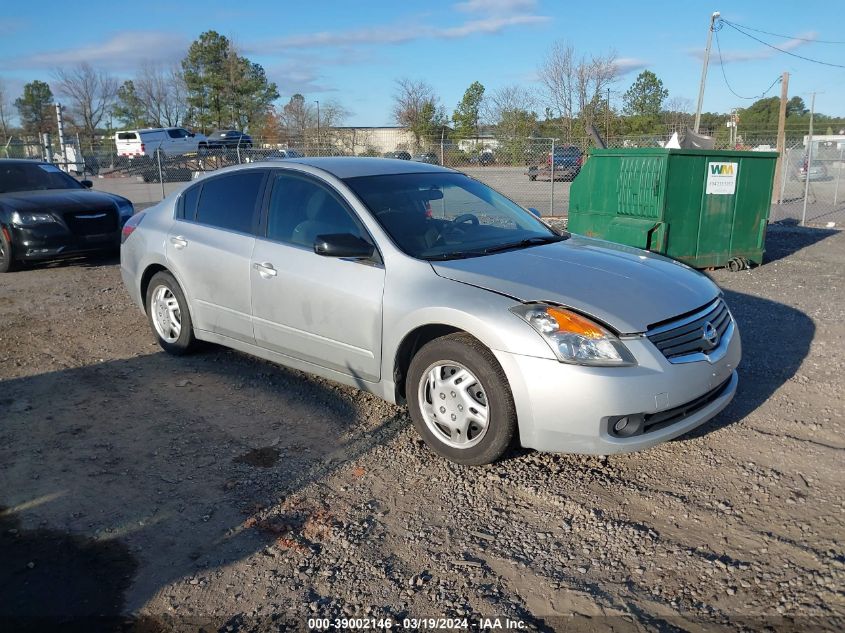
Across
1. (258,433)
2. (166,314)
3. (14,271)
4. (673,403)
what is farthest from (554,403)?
(14,271)

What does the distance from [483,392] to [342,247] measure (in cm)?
125

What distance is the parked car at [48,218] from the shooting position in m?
10.0

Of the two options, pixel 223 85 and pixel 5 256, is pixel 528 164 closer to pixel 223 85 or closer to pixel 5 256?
pixel 5 256

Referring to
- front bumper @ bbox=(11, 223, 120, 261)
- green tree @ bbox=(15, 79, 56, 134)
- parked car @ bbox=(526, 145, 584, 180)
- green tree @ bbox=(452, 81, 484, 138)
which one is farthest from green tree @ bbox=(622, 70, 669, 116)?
green tree @ bbox=(15, 79, 56, 134)

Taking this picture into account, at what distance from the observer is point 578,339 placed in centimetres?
361

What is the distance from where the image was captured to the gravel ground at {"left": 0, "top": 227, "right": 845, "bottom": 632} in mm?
2885

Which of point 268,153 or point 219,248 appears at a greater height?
point 268,153

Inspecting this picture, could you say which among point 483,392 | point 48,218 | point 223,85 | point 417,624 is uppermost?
point 223,85

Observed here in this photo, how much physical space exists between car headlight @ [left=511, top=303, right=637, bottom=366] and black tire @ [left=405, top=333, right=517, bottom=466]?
314 mm

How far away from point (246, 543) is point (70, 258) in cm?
941

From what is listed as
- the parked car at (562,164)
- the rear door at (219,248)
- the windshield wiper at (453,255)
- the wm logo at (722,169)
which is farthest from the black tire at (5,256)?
the parked car at (562,164)

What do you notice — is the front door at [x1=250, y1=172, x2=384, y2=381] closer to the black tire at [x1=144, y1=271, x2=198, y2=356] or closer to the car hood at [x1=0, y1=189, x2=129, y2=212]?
the black tire at [x1=144, y1=271, x2=198, y2=356]

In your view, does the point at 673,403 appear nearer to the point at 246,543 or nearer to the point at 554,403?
the point at 554,403

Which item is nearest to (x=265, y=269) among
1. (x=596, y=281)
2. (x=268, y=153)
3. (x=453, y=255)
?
(x=453, y=255)
